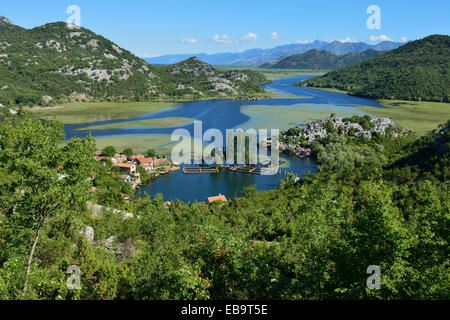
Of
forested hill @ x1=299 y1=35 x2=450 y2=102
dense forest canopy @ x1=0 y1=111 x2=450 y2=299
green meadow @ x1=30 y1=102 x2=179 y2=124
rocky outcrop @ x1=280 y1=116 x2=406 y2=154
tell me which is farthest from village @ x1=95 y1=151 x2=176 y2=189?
forested hill @ x1=299 y1=35 x2=450 y2=102

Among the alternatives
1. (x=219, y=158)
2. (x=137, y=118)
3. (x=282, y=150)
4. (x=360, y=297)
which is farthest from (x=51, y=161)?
(x=137, y=118)

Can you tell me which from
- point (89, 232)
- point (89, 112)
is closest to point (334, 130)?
point (89, 232)

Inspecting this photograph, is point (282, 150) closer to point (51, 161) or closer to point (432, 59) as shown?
point (51, 161)

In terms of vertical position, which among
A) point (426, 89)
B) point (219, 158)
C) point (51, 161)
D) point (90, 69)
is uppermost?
point (90, 69)

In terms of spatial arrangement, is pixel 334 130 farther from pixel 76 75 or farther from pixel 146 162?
pixel 76 75

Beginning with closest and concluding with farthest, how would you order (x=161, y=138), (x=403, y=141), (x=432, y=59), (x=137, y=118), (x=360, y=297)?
(x=360, y=297), (x=403, y=141), (x=161, y=138), (x=137, y=118), (x=432, y=59)
